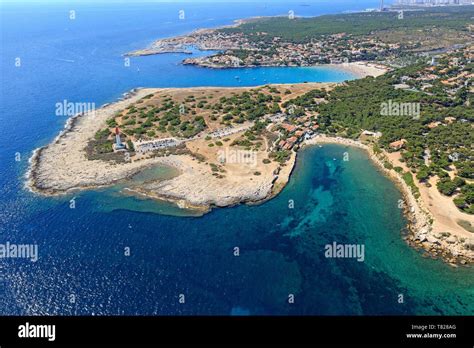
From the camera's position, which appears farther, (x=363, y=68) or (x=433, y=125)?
(x=363, y=68)

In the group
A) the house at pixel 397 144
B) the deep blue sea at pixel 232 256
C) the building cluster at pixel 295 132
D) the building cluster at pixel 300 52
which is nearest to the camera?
the deep blue sea at pixel 232 256

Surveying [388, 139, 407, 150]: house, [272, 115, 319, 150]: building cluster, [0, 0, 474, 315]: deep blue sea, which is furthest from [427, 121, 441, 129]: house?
[272, 115, 319, 150]: building cluster

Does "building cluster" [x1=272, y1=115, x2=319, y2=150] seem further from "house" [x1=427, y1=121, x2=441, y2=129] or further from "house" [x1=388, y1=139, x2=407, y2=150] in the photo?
"house" [x1=427, y1=121, x2=441, y2=129]

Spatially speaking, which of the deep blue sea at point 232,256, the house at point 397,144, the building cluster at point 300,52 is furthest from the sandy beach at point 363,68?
the deep blue sea at point 232,256

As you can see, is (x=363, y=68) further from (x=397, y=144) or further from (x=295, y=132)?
(x=397, y=144)

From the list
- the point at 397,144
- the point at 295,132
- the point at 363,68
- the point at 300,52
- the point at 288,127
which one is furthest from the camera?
the point at 300,52

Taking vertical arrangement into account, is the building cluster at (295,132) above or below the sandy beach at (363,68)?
below

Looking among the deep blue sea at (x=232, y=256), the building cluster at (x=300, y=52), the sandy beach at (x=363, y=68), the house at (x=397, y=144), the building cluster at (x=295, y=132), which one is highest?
the building cluster at (x=300, y=52)

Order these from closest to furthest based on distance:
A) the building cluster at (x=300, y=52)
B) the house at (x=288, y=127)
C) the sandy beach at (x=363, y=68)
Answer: the house at (x=288, y=127) < the sandy beach at (x=363, y=68) < the building cluster at (x=300, y=52)

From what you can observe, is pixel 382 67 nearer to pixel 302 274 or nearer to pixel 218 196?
pixel 218 196

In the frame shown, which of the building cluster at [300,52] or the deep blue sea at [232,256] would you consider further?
the building cluster at [300,52]

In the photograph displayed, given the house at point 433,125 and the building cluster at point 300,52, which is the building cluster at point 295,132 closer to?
the house at point 433,125

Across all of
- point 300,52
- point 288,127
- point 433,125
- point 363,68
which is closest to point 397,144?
point 433,125
